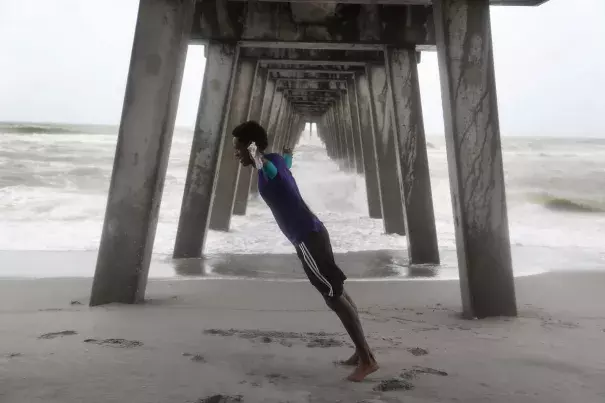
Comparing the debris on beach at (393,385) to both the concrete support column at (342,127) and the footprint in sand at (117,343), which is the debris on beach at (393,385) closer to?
the footprint in sand at (117,343)

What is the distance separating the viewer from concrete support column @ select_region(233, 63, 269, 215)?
11345mm

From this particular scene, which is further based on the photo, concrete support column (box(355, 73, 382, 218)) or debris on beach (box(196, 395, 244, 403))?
concrete support column (box(355, 73, 382, 218))

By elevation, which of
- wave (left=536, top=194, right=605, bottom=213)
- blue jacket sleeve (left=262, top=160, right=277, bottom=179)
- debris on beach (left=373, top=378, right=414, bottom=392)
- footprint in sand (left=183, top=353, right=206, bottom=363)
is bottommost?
debris on beach (left=373, top=378, right=414, bottom=392)

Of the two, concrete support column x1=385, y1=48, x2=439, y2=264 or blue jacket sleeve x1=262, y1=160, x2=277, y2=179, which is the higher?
concrete support column x1=385, y1=48, x2=439, y2=264

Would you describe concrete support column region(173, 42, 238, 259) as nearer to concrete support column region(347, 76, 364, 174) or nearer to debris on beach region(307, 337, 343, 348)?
debris on beach region(307, 337, 343, 348)

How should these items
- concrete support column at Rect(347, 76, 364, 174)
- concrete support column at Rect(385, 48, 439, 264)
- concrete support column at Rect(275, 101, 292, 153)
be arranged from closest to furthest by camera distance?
1. concrete support column at Rect(385, 48, 439, 264)
2. concrete support column at Rect(347, 76, 364, 174)
3. concrete support column at Rect(275, 101, 292, 153)

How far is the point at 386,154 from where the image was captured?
9.07m

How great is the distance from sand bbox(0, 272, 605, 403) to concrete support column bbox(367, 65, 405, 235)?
425 cm

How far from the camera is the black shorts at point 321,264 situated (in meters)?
2.73

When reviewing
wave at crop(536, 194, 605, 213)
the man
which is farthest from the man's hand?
wave at crop(536, 194, 605, 213)

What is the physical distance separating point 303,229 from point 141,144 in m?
1.91

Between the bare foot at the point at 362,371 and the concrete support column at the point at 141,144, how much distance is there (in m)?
2.12

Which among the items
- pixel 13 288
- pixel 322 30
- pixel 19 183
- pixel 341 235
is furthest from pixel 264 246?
pixel 19 183

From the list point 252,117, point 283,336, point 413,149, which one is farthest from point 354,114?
point 283,336
